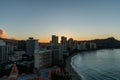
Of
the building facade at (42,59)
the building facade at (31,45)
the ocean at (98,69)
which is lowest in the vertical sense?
the ocean at (98,69)

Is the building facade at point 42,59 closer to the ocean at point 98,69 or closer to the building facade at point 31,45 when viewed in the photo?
the ocean at point 98,69

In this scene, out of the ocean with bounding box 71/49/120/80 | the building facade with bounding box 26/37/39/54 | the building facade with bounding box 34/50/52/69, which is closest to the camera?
the ocean with bounding box 71/49/120/80

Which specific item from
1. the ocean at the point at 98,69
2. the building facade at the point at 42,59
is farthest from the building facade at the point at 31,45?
the building facade at the point at 42,59

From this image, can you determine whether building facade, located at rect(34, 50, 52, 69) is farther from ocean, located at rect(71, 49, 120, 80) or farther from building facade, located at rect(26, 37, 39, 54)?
building facade, located at rect(26, 37, 39, 54)

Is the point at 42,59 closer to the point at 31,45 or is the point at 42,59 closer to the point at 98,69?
the point at 98,69

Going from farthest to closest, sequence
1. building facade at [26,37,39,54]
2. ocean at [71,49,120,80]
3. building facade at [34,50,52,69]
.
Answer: building facade at [26,37,39,54] → building facade at [34,50,52,69] → ocean at [71,49,120,80]

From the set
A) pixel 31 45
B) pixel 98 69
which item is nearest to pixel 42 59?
pixel 98 69

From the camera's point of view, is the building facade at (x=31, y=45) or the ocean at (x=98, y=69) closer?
the ocean at (x=98, y=69)

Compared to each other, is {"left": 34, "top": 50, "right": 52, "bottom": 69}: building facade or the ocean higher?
{"left": 34, "top": 50, "right": 52, "bottom": 69}: building facade

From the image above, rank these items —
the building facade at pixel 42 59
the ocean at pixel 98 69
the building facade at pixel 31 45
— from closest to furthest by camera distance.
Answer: the ocean at pixel 98 69 < the building facade at pixel 42 59 < the building facade at pixel 31 45

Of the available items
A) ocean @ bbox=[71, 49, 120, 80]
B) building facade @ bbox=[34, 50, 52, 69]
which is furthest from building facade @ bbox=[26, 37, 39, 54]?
building facade @ bbox=[34, 50, 52, 69]

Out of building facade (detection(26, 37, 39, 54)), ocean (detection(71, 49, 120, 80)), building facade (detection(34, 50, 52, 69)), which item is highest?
building facade (detection(26, 37, 39, 54))

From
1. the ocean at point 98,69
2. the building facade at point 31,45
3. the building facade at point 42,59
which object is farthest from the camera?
the building facade at point 31,45
